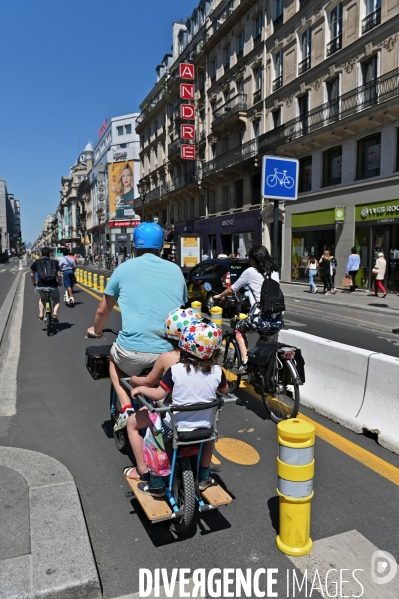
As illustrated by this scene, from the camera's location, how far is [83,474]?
12.3 ft

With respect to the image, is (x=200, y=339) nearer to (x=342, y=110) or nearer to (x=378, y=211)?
(x=378, y=211)

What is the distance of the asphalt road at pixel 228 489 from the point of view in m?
2.74

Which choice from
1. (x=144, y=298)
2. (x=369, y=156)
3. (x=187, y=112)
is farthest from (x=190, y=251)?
(x=144, y=298)

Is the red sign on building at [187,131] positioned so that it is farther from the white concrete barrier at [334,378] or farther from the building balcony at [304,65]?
the white concrete barrier at [334,378]

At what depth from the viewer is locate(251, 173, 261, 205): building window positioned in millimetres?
30406

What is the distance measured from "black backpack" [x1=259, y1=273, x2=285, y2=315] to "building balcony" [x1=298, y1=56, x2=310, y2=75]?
2302 centimetres

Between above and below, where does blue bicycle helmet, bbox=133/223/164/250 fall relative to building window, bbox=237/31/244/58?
below

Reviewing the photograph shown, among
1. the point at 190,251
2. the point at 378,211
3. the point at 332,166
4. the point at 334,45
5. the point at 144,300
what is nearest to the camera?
the point at 144,300

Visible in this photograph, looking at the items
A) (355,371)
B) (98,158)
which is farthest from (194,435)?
(98,158)

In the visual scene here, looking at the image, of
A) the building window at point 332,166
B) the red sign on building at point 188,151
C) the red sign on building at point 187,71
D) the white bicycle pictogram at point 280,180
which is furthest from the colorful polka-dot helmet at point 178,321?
the red sign on building at point 187,71

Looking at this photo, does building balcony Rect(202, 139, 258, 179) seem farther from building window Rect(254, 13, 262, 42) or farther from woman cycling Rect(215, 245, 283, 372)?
woman cycling Rect(215, 245, 283, 372)

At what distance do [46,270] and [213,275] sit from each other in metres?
5.82

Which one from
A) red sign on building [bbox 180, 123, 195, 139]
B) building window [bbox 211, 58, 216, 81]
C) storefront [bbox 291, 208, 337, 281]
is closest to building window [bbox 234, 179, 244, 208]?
storefront [bbox 291, 208, 337, 281]

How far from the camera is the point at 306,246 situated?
2538cm
